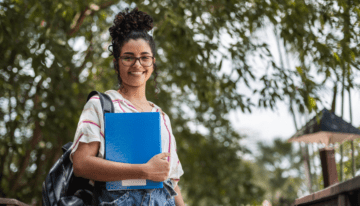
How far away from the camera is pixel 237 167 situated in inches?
306

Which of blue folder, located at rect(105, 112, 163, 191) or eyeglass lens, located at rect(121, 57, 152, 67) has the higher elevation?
eyeglass lens, located at rect(121, 57, 152, 67)

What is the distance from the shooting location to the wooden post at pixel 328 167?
3.14m

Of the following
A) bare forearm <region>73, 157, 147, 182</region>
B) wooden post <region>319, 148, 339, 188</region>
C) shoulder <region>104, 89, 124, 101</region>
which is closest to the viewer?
bare forearm <region>73, 157, 147, 182</region>

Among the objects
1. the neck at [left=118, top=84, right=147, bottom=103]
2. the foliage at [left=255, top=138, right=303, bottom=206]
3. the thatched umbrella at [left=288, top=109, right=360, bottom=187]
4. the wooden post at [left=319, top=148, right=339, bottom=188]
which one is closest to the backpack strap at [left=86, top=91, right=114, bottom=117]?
the neck at [left=118, top=84, right=147, bottom=103]

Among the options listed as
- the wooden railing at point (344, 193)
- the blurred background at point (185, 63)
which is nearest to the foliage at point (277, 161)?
the blurred background at point (185, 63)

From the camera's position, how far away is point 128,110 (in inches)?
63.2

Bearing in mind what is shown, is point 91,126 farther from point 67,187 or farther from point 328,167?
point 328,167

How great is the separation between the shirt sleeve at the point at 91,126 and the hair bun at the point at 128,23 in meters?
0.41

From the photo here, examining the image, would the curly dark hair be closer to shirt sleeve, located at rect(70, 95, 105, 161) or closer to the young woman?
the young woman

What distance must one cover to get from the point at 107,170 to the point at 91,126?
197 mm

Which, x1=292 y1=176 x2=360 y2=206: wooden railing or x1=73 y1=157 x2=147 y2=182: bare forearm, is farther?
x1=73 y1=157 x2=147 y2=182: bare forearm

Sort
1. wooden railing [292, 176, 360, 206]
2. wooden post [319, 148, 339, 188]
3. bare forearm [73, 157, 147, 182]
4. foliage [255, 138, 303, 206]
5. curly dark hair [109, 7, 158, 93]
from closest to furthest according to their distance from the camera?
wooden railing [292, 176, 360, 206]
bare forearm [73, 157, 147, 182]
curly dark hair [109, 7, 158, 93]
wooden post [319, 148, 339, 188]
foliage [255, 138, 303, 206]

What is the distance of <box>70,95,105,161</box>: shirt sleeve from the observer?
1.41 meters

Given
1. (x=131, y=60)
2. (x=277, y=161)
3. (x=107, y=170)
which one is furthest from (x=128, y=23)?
(x=277, y=161)
